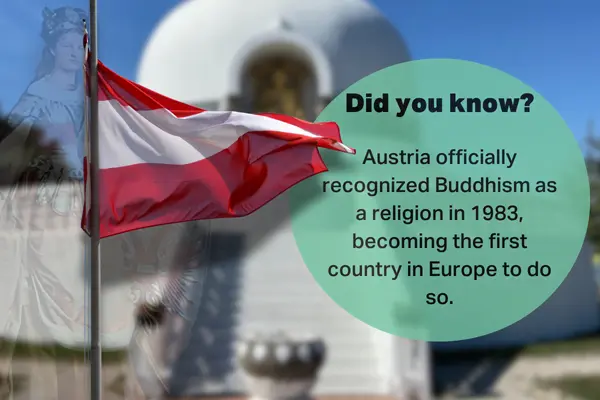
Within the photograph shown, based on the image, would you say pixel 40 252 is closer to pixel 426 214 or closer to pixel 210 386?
pixel 210 386

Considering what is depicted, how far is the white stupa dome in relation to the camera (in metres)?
2.85

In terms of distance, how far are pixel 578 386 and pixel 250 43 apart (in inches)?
84.2

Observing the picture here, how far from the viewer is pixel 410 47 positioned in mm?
2848

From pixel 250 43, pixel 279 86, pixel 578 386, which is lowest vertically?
pixel 578 386

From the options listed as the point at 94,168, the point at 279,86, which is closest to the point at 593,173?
the point at 279,86

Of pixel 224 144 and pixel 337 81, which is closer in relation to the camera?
pixel 224 144

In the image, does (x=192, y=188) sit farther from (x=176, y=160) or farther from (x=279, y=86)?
(x=279, y=86)

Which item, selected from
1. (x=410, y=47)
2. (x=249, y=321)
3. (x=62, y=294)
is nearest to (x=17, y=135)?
(x=62, y=294)

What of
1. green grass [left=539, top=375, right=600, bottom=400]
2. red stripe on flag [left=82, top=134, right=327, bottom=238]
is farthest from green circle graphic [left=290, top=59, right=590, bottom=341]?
red stripe on flag [left=82, top=134, right=327, bottom=238]

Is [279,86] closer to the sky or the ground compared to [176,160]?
closer to the sky

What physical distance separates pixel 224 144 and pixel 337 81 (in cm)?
75

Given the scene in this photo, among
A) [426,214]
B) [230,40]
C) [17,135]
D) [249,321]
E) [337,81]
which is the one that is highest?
[230,40]

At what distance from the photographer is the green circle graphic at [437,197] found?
2875 mm

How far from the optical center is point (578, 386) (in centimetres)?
297
